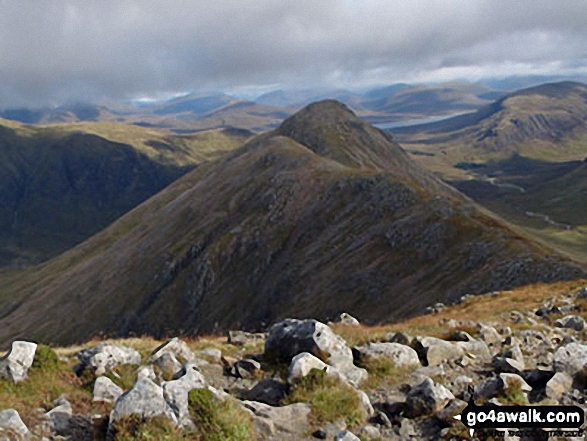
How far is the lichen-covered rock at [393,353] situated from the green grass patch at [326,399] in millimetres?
3656

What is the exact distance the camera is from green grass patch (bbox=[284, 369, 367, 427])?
14.5 metres

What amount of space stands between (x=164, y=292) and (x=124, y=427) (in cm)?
10799

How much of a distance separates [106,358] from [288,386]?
23.0 feet

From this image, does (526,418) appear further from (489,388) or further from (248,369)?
(248,369)

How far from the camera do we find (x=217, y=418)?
12.8 m

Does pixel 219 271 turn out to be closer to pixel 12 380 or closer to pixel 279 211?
pixel 279 211

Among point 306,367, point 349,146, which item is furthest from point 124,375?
point 349,146

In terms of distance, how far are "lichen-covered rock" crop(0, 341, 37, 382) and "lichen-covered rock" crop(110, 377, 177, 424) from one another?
5611mm

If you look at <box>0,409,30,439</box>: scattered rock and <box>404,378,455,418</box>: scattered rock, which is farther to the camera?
<box>404,378,455,418</box>: scattered rock

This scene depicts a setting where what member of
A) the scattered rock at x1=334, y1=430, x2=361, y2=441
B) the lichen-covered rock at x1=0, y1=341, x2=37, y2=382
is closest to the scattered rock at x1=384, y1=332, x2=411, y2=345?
the scattered rock at x1=334, y1=430, x2=361, y2=441

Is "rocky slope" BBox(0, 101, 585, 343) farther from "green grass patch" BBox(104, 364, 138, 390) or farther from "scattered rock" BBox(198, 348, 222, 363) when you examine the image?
"green grass patch" BBox(104, 364, 138, 390)

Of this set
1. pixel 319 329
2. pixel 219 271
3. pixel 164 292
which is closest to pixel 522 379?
pixel 319 329

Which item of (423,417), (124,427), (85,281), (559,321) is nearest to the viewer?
(124,427)

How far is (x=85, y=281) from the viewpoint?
14375 cm
